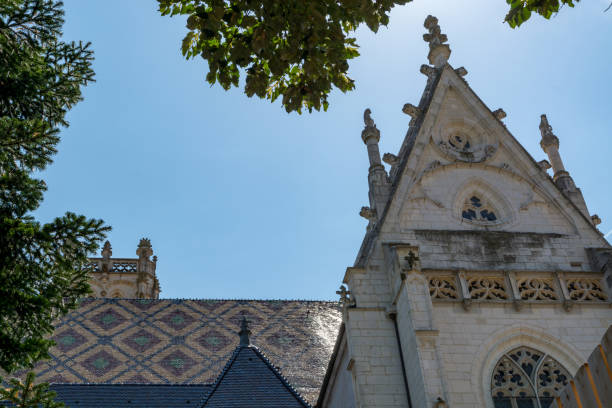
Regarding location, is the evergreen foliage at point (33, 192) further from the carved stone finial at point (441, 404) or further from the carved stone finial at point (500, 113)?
the carved stone finial at point (500, 113)

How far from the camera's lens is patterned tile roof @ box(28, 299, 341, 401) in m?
17.5

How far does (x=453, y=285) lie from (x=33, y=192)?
22.5ft

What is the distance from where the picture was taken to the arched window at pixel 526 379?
10.7 m

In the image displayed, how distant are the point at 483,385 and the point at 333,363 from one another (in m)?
3.53

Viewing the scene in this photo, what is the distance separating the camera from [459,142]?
14555 mm

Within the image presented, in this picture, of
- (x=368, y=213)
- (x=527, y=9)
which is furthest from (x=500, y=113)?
(x=527, y=9)

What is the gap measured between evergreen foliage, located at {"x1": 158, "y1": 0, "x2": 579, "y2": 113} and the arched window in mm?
5924

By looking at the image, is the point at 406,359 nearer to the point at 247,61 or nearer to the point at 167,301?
the point at 247,61

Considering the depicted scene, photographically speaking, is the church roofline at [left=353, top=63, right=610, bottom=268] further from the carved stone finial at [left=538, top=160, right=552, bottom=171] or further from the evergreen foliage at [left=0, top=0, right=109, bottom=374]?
the evergreen foliage at [left=0, top=0, right=109, bottom=374]

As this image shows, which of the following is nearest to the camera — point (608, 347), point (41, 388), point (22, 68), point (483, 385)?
point (608, 347)

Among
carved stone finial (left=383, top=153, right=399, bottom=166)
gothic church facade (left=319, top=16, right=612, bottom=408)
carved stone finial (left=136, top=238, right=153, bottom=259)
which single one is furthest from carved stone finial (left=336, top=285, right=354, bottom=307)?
carved stone finial (left=136, top=238, right=153, bottom=259)

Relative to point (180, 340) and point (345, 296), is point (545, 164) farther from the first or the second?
point (180, 340)

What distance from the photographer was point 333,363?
44.4ft

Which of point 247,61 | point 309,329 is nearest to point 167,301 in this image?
point 309,329
